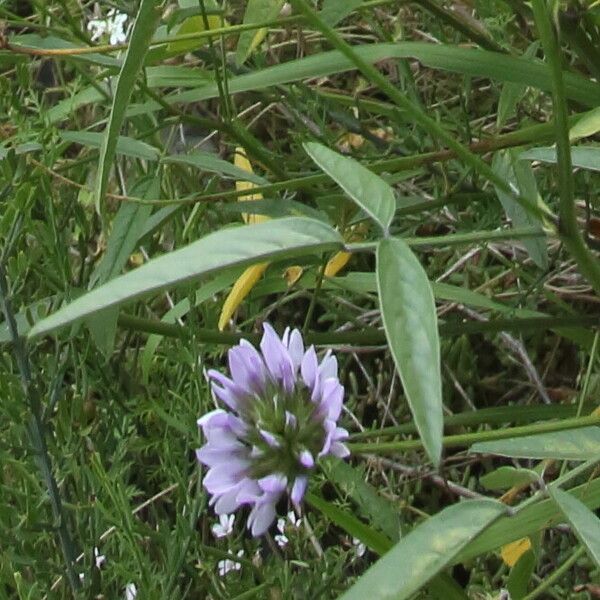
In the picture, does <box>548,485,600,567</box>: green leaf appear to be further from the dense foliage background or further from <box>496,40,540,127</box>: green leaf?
<box>496,40,540,127</box>: green leaf

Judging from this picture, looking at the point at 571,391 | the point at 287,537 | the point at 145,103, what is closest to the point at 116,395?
the point at 287,537

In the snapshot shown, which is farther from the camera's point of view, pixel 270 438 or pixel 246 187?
pixel 246 187

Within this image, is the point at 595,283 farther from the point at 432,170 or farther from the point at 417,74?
the point at 417,74

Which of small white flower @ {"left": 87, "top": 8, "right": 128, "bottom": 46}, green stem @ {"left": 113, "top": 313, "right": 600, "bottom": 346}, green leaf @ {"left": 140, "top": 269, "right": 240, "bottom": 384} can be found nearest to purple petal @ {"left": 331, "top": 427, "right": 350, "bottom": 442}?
green stem @ {"left": 113, "top": 313, "right": 600, "bottom": 346}

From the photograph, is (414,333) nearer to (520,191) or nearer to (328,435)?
(328,435)

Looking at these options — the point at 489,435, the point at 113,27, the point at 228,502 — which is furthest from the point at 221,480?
the point at 113,27

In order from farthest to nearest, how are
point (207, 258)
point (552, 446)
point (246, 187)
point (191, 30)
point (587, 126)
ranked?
point (246, 187), point (191, 30), point (587, 126), point (552, 446), point (207, 258)

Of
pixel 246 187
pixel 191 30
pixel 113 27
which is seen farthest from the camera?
pixel 113 27
